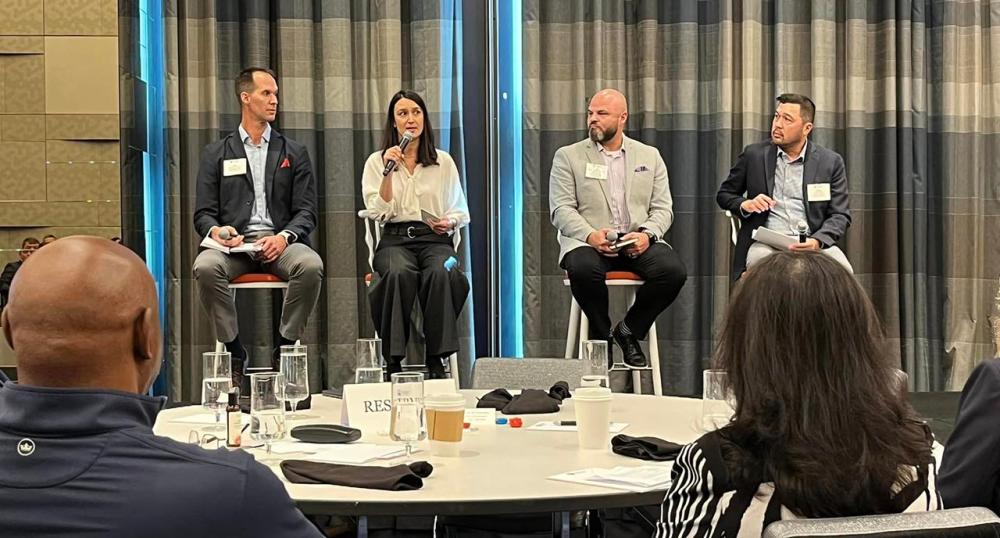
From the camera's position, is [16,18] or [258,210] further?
[16,18]

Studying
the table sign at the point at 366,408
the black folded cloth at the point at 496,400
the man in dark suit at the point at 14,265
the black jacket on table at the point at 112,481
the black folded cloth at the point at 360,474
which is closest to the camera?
the black jacket on table at the point at 112,481

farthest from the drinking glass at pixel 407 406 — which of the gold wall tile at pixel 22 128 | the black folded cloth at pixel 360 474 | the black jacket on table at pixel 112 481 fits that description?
the gold wall tile at pixel 22 128

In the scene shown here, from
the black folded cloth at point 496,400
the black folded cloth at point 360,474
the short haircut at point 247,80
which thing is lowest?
the black folded cloth at point 496,400

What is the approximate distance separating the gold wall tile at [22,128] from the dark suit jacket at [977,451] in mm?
5150

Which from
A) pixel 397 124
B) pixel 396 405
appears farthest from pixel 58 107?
pixel 396 405

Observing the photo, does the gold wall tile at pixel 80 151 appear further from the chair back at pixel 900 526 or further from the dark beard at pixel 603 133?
the chair back at pixel 900 526

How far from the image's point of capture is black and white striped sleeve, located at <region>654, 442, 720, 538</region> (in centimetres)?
136

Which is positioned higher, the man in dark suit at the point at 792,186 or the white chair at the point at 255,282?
the man in dark suit at the point at 792,186

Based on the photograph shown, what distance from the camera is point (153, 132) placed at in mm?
5805

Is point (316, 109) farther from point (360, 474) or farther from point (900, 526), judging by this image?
point (900, 526)

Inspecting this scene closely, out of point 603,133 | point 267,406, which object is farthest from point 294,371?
point 603,133

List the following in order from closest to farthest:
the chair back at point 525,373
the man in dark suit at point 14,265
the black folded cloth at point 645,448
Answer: the black folded cloth at point 645,448 < the chair back at point 525,373 < the man in dark suit at point 14,265

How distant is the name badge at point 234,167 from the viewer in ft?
17.0

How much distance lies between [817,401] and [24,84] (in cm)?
535
